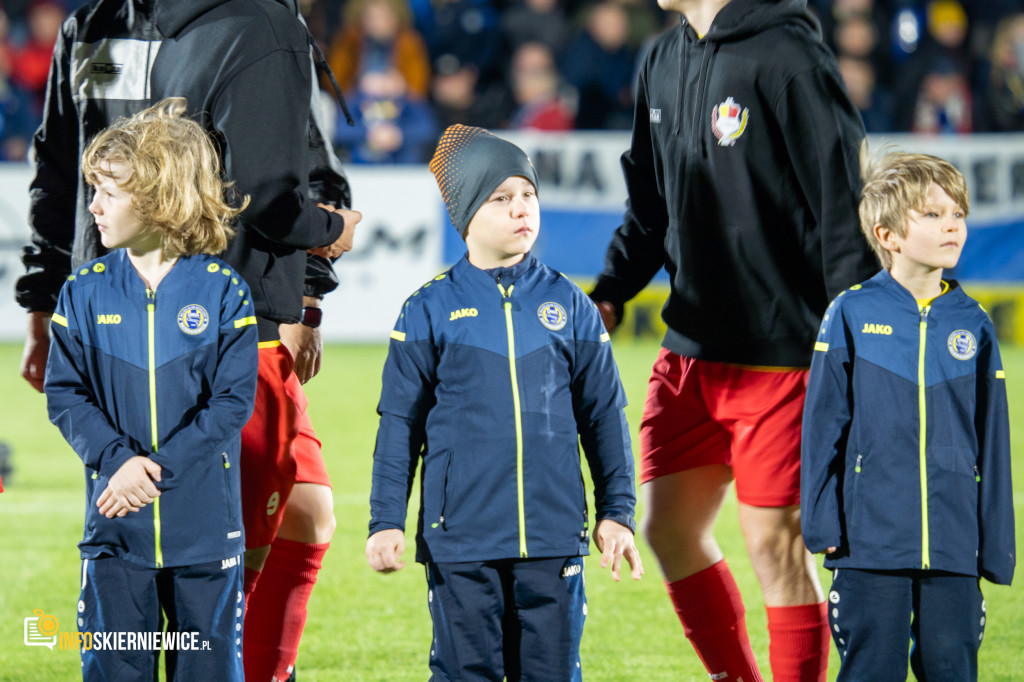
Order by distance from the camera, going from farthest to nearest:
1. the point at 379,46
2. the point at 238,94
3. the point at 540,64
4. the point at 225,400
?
the point at 379,46
the point at 540,64
the point at 238,94
the point at 225,400

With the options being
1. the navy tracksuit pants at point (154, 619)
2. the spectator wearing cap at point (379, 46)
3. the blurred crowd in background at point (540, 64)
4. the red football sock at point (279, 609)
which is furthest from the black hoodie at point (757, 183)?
the spectator wearing cap at point (379, 46)

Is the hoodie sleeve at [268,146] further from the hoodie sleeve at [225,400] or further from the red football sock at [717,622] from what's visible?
the red football sock at [717,622]

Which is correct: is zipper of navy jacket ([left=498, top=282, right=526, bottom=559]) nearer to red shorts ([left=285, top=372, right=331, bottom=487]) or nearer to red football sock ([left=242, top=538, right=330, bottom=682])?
red shorts ([left=285, top=372, right=331, bottom=487])

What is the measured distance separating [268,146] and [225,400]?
64 centimetres

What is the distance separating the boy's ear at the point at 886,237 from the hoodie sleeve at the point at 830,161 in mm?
149

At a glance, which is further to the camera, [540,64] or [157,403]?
[540,64]

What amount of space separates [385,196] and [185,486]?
28.1 ft

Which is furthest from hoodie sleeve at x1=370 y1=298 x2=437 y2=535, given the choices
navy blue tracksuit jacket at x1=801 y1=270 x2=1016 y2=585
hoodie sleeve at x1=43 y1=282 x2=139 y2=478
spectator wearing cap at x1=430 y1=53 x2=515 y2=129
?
spectator wearing cap at x1=430 y1=53 x2=515 y2=129

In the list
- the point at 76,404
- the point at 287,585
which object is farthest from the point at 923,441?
the point at 76,404

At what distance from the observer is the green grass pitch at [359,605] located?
3971 millimetres

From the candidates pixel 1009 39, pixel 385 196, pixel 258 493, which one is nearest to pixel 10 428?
pixel 385 196

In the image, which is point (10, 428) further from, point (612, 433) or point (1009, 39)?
point (1009, 39)

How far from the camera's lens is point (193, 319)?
2783 mm

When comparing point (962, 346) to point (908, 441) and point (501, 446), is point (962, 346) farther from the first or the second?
point (501, 446)
